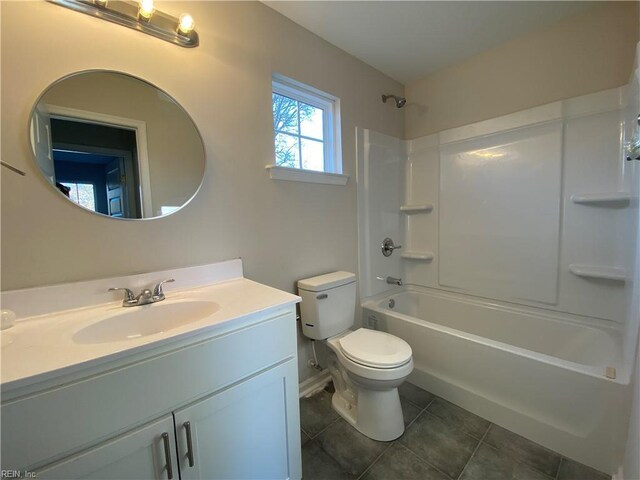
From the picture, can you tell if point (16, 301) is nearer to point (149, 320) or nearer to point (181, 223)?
point (149, 320)

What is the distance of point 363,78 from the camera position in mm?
2064

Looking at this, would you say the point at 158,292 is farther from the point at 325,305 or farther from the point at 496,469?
the point at 496,469

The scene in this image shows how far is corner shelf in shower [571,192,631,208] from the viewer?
4.88ft

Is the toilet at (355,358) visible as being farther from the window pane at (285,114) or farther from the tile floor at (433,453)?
the window pane at (285,114)

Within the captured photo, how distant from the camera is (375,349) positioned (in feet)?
4.81

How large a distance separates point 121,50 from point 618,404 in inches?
102

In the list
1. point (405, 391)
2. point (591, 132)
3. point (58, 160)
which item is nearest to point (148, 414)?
point (58, 160)

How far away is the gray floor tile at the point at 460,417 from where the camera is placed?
57.3 inches

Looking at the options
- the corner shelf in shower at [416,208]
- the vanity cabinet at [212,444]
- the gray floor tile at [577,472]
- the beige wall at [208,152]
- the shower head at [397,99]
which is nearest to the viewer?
the vanity cabinet at [212,444]

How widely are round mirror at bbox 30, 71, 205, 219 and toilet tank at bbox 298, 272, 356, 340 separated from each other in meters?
0.86

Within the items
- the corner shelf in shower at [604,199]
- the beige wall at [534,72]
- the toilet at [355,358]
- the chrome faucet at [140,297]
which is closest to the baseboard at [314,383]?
the toilet at [355,358]

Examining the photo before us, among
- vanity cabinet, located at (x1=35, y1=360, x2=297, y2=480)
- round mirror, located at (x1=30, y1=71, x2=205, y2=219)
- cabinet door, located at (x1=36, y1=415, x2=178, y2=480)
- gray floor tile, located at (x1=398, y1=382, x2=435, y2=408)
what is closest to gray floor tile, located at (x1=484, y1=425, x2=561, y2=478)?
gray floor tile, located at (x1=398, y1=382, x2=435, y2=408)

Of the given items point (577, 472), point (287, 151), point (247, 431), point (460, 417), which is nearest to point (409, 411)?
point (460, 417)

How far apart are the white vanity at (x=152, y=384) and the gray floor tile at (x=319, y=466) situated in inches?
5.3
